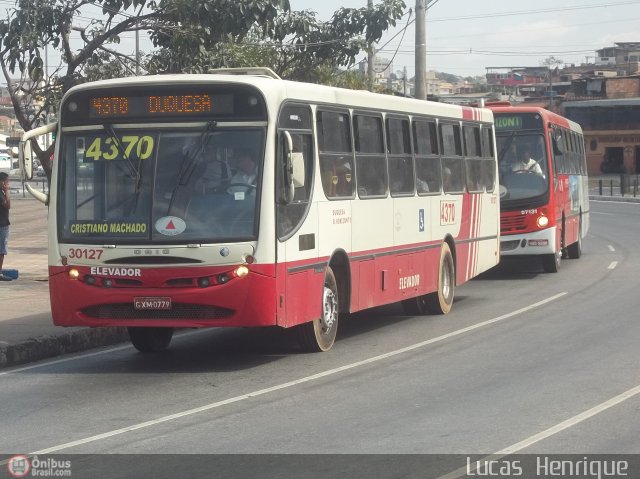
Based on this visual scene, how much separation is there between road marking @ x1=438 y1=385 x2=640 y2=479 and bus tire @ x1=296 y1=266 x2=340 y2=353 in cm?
373

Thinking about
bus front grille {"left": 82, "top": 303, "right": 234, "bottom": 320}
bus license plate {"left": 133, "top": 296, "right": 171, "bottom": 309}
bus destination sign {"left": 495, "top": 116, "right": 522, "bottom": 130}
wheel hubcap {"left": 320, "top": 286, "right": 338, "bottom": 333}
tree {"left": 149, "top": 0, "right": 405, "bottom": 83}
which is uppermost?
tree {"left": 149, "top": 0, "right": 405, "bottom": 83}

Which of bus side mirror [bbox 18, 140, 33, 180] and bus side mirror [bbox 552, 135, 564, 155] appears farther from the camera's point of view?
bus side mirror [bbox 552, 135, 564, 155]

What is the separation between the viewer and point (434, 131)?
57.8 feet

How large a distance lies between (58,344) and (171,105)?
11.0 feet

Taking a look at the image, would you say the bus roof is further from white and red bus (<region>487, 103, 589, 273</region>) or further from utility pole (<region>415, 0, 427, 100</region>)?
utility pole (<region>415, 0, 427, 100</region>)

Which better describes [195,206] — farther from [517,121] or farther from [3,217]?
[517,121]

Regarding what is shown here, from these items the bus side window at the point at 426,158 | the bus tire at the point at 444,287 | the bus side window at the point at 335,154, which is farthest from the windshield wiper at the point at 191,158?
the bus tire at the point at 444,287

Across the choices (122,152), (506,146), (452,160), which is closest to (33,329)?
(122,152)

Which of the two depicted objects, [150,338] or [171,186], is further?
[150,338]

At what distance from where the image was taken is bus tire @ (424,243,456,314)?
688 inches

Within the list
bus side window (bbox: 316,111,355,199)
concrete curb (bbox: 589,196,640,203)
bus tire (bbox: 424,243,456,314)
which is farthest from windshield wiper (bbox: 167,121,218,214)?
concrete curb (bbox: 589,196,640,203)

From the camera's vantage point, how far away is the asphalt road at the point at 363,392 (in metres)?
8.68

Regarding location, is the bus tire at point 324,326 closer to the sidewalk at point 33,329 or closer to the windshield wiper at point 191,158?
the windshield wiper at point 191,158

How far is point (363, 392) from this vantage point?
10805mm
